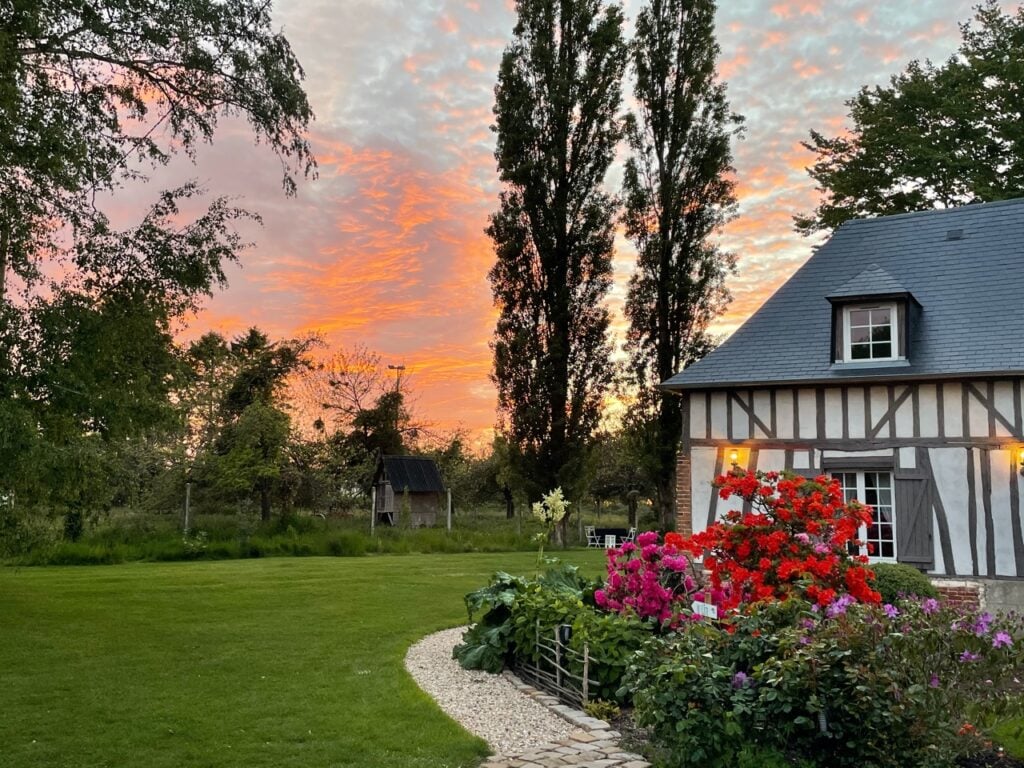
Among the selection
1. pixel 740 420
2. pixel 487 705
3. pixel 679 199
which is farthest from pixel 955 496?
pixel 679 199

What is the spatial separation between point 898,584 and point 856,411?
9.56ft

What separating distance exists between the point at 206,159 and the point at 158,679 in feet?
21.5

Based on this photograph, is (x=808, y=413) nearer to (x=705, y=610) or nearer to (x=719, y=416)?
(x=719, y=416)

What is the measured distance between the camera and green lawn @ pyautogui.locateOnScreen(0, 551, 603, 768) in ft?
16.1

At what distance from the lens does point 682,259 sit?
22.2 meters

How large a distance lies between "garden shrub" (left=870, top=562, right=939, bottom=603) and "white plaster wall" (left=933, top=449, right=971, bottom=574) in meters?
1.40

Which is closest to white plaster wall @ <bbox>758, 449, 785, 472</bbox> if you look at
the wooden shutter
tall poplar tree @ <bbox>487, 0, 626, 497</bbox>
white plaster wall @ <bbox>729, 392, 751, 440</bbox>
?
white plaster wall @ <bbox>729, 392, 751, 440</bbox>

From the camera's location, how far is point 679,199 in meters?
22.2

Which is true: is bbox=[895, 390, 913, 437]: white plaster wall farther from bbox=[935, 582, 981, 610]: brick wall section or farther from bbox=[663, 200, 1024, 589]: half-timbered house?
bbox=[935, 582, 981, 610]: brick wall section

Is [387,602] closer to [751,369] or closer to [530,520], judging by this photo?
[751,369]

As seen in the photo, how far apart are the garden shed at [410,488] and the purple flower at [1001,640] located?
24308mm

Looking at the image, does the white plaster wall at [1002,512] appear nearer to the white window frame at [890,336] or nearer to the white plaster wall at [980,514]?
the white plaster wall at [980,514]

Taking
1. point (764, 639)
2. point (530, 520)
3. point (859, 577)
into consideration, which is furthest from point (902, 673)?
point (530, 520)

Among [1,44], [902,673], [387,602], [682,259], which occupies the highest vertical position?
[682,259]
